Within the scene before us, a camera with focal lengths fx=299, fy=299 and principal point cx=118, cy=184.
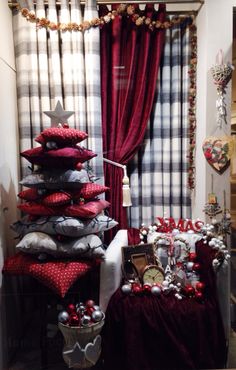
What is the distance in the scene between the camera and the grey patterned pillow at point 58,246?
163cm

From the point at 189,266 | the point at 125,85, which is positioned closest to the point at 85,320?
the point at 189,266

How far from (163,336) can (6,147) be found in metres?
1.47

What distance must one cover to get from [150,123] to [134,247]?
97cm

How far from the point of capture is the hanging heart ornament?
2041 mm

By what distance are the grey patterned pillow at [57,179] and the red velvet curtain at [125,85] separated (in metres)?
0.59

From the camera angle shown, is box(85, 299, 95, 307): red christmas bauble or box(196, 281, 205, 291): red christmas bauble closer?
box(85, 299, 95, 307): red christmas bauble

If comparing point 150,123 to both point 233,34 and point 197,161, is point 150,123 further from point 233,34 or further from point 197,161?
point 233,34

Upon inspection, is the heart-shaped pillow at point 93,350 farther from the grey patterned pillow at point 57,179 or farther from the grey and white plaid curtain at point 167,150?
the grey and white plaid curtain at point 167,150

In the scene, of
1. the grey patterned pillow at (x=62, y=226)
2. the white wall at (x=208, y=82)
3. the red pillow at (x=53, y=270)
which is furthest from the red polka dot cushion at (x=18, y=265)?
the white wall at (x=208, y=82)

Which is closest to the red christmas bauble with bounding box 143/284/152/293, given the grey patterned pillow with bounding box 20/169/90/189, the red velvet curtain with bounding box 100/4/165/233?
the red velvet curtain with bounding box 100/4/165/233

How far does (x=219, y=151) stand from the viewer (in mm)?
2059

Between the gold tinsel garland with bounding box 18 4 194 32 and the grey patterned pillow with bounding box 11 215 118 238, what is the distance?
1.33 m

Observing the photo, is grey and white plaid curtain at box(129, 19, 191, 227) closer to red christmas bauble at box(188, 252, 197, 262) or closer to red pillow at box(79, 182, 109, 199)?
red christmas bauble at box(188, 252, 197, 262)

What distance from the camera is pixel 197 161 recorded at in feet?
7.32
